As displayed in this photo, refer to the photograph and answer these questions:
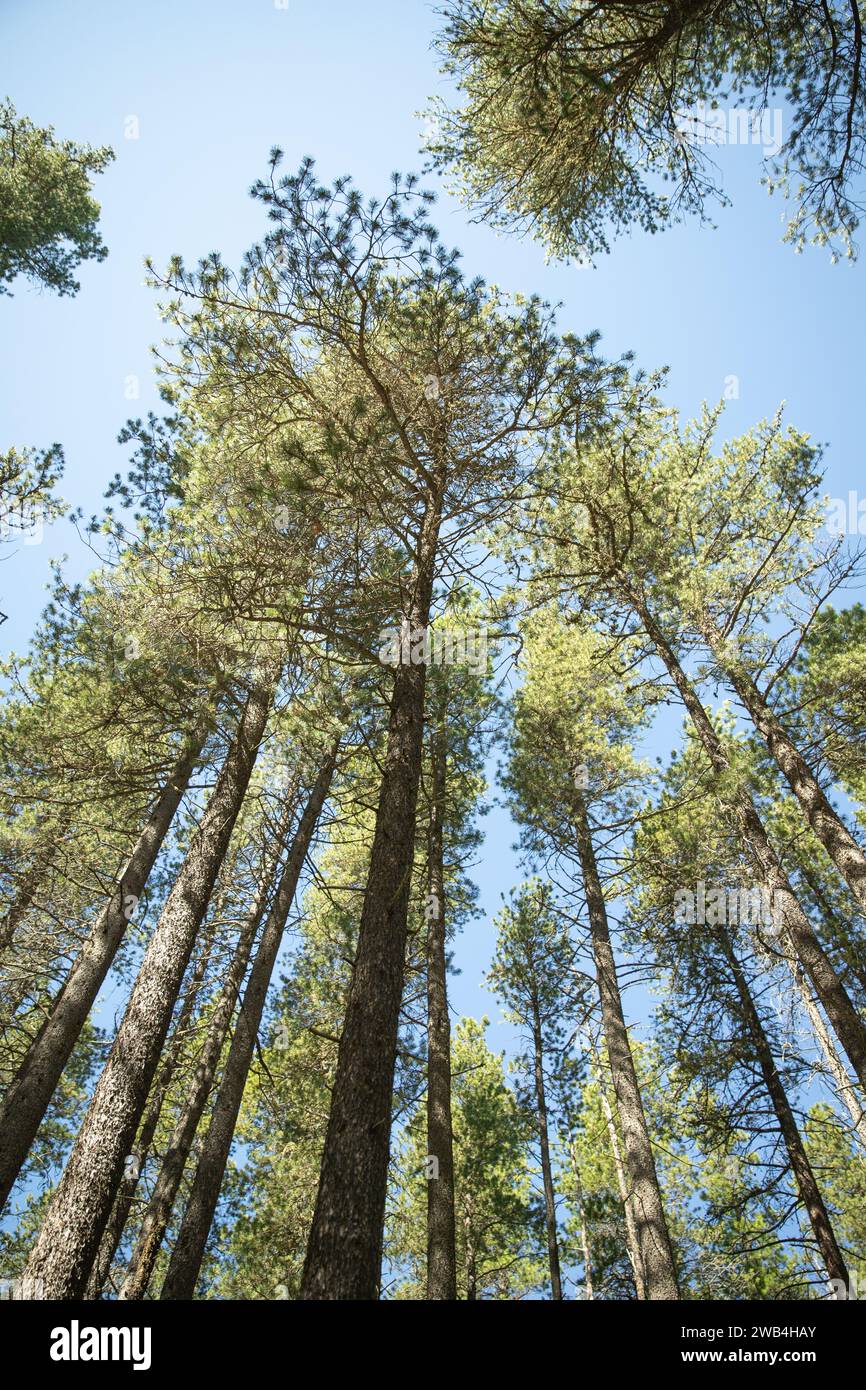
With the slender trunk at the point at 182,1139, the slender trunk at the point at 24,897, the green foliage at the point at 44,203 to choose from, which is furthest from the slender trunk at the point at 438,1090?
the green foliage at the point at 44,203

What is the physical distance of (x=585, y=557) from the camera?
9.34 m

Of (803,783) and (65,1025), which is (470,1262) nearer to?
(65,1025)

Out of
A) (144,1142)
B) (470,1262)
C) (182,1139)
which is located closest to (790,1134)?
(182,1139)

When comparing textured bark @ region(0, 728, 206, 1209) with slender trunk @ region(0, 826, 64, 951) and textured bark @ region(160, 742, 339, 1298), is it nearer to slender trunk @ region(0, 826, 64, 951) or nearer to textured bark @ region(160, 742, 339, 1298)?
textured bark @ region(160, 742, 339, 1298)

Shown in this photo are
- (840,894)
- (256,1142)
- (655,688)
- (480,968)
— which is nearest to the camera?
(655,688)

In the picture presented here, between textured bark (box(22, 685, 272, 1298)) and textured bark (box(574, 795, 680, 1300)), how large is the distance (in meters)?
5.36

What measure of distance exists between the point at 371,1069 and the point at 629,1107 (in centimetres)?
556

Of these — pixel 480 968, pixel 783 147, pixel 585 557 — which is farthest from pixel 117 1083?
pixel 783 147

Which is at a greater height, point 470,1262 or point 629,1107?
point 470,1262

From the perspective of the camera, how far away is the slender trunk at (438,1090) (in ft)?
22.0

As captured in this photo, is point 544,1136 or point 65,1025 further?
point 544,1136

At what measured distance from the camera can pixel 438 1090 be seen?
24.8 ft
